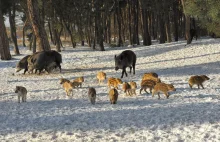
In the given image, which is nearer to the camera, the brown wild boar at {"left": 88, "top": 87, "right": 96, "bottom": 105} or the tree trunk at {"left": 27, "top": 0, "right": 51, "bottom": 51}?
the brown wild boar at {"left": 88, "top": 87, "right": 96, "bottom": 105}

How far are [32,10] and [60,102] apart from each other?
16.1m

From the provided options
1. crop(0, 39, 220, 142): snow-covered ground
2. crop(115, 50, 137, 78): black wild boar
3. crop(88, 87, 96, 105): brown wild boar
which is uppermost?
crop(115, 50, 137, 78): black wild boar

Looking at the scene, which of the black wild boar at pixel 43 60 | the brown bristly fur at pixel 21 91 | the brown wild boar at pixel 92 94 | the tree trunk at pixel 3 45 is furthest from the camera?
the tree trunk at pixel 3 45

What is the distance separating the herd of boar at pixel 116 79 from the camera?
44.4ft

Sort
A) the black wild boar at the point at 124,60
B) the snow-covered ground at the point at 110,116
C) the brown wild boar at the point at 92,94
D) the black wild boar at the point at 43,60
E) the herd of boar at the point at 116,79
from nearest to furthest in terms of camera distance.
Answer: the snow-covered ground at the point at 110,116, the brown wild boar at the point at 92,94, the herd of boar at the point at 116,79, the black wild boar at the point at 124,60, the black wild boar at the point at 43,60

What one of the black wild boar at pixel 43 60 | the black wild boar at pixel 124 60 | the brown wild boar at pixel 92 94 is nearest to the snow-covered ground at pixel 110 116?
the brown wild boar at pixel 92 94

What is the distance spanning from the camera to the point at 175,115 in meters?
10.9

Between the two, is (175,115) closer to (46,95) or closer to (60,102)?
(60,102)

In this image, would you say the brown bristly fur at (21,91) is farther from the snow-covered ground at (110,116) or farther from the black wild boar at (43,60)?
the black wild boar at (43,60)

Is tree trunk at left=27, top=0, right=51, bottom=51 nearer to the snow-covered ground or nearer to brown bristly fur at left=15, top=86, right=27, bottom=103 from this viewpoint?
the snow-covered ground

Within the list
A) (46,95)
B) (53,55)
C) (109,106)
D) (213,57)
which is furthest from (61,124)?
(213,57)

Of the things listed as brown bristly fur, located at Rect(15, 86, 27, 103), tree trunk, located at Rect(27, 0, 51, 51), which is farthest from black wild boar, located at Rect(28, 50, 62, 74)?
brown bristly fur, located at Rect(15, 86, 27, 103)

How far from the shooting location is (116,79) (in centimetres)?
1672

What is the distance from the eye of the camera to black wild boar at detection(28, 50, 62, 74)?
2548 centimetres
